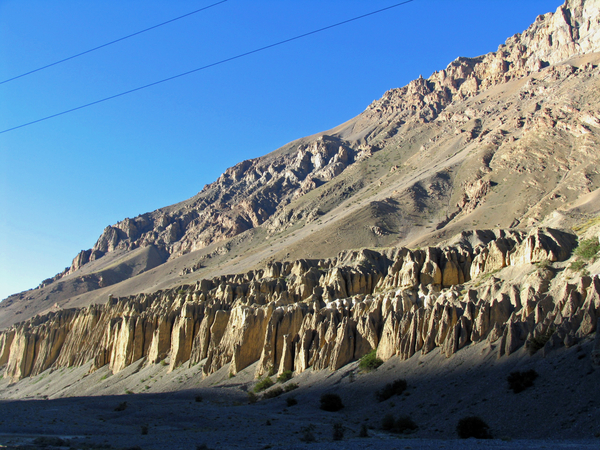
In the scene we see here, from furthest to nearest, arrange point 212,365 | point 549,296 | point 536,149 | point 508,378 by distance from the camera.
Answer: point 536,149, point 212,365, point 549,296, point 508,378

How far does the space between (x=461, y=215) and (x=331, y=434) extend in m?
112

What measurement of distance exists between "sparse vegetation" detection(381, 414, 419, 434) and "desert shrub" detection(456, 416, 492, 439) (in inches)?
130

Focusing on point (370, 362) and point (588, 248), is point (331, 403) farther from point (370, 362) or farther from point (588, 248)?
point (588, 248)

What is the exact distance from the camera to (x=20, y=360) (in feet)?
310

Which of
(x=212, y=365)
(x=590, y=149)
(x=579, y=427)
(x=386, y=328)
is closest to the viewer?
(x=579, y=427)

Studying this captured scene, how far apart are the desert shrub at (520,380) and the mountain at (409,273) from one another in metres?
2.59

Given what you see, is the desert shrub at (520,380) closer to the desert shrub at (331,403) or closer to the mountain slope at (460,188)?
the desert shrub at (331,403)

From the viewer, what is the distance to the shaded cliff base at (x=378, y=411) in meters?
21.0

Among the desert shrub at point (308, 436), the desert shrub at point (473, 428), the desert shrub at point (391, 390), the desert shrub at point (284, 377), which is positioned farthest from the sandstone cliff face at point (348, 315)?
the desert shrub at point (308, 436)

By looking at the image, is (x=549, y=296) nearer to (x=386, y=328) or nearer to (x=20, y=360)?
(x=386, y=328)

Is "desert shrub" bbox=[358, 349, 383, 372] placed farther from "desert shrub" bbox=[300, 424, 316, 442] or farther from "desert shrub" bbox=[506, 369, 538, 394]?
"desert shrub" bbox=[300, 424, 316, 442]

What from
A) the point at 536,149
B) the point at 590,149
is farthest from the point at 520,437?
the point at 536,149

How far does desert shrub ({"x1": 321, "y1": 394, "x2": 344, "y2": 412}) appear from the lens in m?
32.7

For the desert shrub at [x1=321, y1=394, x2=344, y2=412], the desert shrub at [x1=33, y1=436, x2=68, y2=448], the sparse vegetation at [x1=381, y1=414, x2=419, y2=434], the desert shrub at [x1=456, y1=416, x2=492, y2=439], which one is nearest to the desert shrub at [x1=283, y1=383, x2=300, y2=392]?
the desert shrub at [x1=321, y1=394, x2=344, y2=412]
